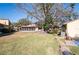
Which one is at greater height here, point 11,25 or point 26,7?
point 26,7

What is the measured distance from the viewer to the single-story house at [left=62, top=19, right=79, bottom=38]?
4418 mm

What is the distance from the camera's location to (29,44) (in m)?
4.24

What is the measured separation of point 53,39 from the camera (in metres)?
4.38

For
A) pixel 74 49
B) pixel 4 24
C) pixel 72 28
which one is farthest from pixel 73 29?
pixel 4 24

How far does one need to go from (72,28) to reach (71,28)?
0.03m

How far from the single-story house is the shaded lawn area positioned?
0.39 metres

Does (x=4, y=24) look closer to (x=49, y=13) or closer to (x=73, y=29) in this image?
(x=49, y=13)

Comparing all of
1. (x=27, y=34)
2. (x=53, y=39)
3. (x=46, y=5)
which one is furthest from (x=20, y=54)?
(x=46, y=5)

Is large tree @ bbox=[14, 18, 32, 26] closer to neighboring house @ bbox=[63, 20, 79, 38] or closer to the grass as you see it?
neighboring house @ bbox=[63, 20, 79, 38]

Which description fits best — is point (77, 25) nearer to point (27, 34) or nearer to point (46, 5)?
point (46, 5)

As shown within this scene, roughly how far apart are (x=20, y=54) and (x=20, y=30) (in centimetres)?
59

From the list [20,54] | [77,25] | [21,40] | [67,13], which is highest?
[67,13]

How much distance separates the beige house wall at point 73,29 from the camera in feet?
14.5

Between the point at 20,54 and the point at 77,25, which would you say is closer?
the point at 20,54
